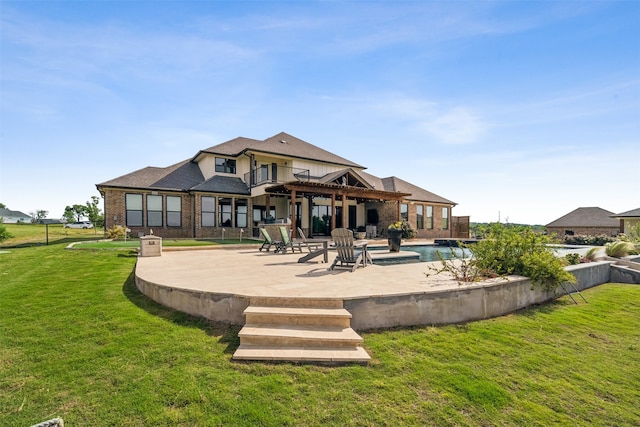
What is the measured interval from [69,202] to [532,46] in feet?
269

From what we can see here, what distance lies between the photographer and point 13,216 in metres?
79.3

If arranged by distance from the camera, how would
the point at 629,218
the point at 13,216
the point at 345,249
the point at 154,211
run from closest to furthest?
the point at 345,249 < the point at 154,211 < the point at 629,218 < the point at 13,216

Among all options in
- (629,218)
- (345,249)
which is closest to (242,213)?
(345,249)

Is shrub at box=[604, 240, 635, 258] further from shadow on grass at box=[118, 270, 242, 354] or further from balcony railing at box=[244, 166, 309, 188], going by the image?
balcony railing at box=[244, 166, 309, 188]

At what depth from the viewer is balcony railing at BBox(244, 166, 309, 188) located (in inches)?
819

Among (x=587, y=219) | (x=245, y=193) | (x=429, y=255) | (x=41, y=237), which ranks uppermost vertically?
(x=245, y=193)

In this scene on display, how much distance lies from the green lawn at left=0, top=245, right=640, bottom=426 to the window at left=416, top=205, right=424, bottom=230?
74.1 ft

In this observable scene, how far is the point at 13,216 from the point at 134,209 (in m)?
92.1

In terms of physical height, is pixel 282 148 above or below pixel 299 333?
above

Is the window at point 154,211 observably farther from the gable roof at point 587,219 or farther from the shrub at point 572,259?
the gable roof at point 587,219

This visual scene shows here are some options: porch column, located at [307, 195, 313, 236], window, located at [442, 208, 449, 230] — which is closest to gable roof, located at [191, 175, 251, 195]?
porch column, located at [307, 195, 313, 236]

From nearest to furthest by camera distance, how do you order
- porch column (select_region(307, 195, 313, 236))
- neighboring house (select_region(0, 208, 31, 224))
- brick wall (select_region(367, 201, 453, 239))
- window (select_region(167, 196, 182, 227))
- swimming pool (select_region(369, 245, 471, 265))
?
1. swimming pool (select_region(369, 245, 471, 265))
2. window (select_region(167, 196, 182, 227))
3. porch column (select_region(307, 195, 313, 236))
4. brick wall (select_region(367, 201, 453, 239))
5. neighboring house (select_region(0, 208, 31, 224))

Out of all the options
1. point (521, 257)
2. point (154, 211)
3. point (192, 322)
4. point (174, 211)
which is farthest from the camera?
point (174, 211)

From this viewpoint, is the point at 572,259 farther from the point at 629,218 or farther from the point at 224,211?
the point at 629,218
